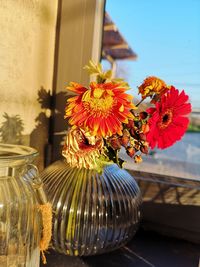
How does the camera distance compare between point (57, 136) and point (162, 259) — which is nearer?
point (162, 259)

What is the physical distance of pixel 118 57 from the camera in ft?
2.72

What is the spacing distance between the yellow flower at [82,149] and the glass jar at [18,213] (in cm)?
11

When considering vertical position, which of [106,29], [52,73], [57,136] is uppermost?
[106,29]

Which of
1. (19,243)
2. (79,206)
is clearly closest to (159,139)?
(79,206)

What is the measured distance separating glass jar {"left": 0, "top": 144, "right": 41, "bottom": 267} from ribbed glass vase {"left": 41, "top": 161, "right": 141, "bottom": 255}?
11 centimetres

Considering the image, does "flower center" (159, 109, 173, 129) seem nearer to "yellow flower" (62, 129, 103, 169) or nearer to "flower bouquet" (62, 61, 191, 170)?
"flower bouquet" (62, 61, 191, 170)

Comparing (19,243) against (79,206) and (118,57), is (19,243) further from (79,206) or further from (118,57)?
(118,57)

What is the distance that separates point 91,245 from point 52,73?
452 mm

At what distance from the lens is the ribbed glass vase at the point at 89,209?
60 cm

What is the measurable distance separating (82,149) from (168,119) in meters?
0.18

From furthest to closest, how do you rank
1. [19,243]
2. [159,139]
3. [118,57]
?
[118,57], [159,139], [19,243]

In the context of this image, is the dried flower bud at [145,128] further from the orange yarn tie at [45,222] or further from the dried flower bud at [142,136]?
the orange yarn tie at [45,222]

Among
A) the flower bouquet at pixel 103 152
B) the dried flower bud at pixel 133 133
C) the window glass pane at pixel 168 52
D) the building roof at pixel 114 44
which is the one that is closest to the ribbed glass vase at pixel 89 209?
the flower bouquet at pixel 103 152

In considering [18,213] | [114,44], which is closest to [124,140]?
[18,213]
